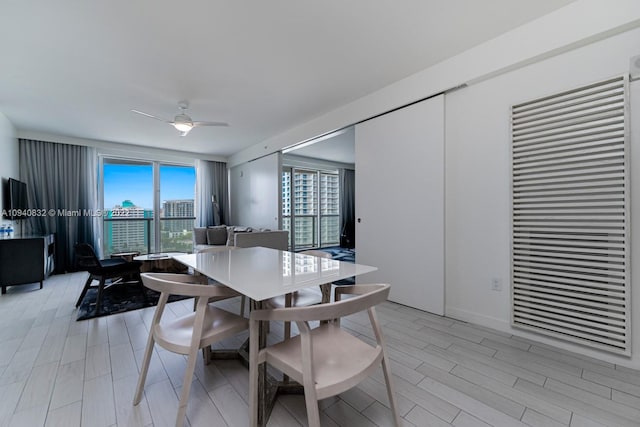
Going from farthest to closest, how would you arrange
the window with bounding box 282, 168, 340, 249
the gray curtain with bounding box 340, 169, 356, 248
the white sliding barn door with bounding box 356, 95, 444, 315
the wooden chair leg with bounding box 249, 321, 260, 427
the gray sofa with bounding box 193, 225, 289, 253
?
1. the gray curtain with bounding box 340, 169, 356, 248
2. the window with bounding box 282, 168, 340, 249
3. the gray sofa with bounding box 193, 225, 289, 253
4. the white sliding barn door with bounding box 356, 95, 444, 315
5. the wooden chair leg with bounding box 249, 321, 260, 427

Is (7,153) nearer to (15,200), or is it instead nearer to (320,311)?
(15,200)

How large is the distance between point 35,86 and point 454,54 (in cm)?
463

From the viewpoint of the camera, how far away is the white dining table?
1.23 meters

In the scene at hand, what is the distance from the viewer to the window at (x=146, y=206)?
5680 millimetres

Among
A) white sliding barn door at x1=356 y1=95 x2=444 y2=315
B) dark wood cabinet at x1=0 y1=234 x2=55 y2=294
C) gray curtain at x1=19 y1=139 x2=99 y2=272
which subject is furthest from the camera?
gray curtain at x1=19 y1=139 x2=99 y2=272

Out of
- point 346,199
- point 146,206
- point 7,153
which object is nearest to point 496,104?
point 346,199

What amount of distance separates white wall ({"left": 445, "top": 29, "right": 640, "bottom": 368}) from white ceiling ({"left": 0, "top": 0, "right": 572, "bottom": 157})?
17.5 inches

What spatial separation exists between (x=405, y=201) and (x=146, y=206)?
5.83m

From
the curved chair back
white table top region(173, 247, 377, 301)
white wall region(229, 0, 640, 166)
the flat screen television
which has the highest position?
white wall region(229, 0, 640, 166)

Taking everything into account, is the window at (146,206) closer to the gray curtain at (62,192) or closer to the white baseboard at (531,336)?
the gray curtain at (62,192)

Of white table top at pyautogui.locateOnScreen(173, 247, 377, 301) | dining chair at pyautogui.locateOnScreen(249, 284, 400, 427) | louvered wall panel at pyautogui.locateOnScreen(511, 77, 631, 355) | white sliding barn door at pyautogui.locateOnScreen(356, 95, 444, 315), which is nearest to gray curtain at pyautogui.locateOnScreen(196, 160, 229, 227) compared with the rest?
white sliding barn door at pyautogui.locateOnScreen(356, 95, 444, 315)

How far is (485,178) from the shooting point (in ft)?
8.06

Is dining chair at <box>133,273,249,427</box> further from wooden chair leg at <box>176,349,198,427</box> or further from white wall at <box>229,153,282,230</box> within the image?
white wall at <box>229,153,282,230</box>

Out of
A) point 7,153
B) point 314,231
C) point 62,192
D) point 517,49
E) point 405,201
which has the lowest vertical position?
point 314,231
